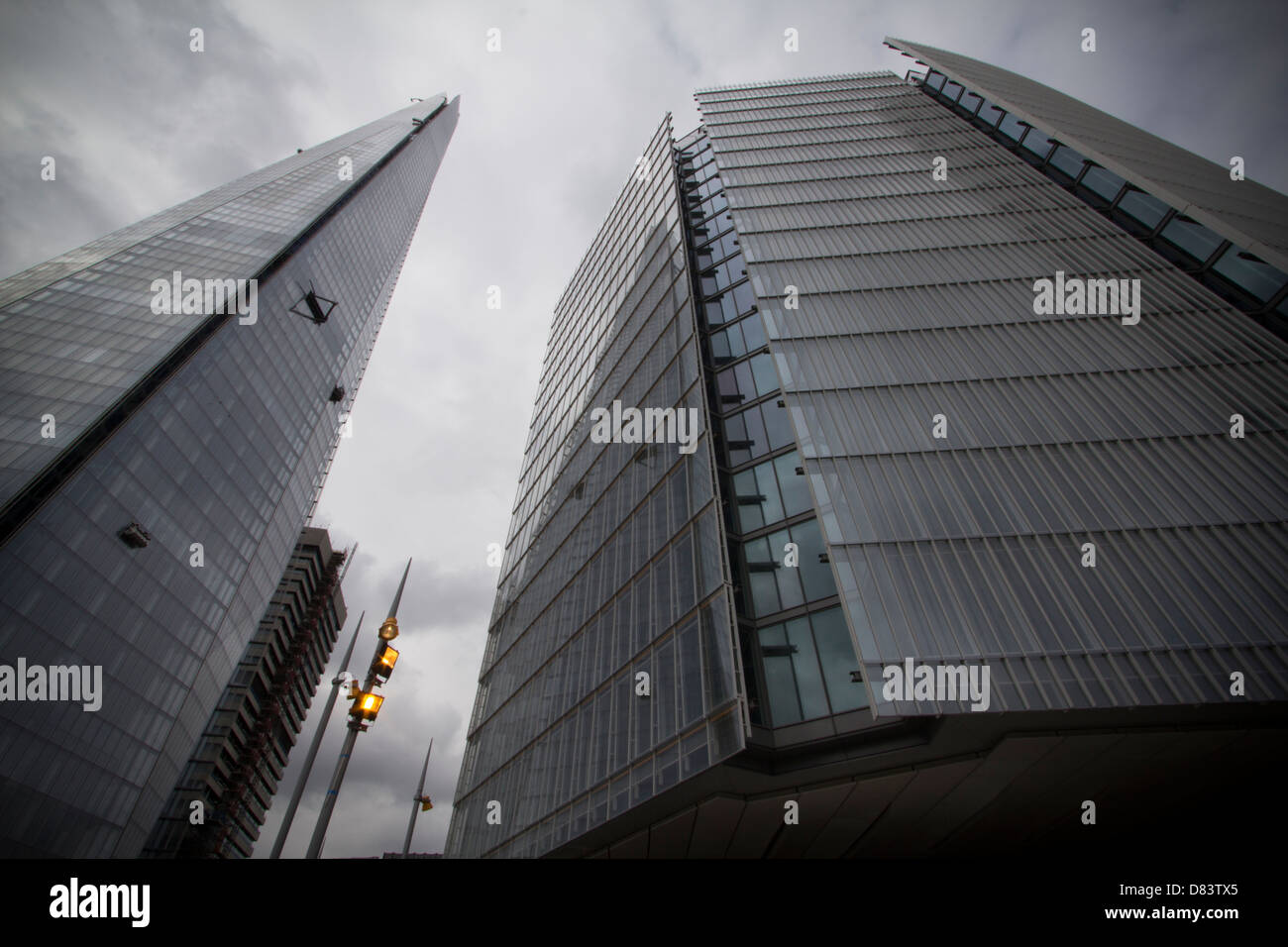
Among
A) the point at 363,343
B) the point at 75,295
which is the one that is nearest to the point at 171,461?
the point at 75,295

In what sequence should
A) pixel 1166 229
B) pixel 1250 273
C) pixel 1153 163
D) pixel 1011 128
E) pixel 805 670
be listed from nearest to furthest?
pixel 805 670 → pixel 1250 273 → pixel 1166 229 → pixel 1153 163 → pixel 1011 128

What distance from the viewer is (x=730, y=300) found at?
28.9 m

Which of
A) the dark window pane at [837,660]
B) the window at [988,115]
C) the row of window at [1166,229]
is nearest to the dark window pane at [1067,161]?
the row of window at [1166,229]

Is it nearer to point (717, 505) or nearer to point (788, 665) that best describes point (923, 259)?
point (717, 505)

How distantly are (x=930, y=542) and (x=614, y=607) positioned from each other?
439 inches

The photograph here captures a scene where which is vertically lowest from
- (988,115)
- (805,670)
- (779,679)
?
(779,679)

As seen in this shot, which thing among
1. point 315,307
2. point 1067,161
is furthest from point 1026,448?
point 315,307

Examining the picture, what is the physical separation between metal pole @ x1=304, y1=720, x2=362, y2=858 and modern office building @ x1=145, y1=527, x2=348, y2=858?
80532 mm

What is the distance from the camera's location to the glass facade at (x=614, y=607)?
1666 cm

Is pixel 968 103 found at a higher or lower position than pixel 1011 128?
higher

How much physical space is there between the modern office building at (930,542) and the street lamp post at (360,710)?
7660 mm

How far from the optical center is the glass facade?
1666 cm

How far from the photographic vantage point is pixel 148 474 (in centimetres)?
4894

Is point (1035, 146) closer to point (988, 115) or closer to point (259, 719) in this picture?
point (988, 115)
